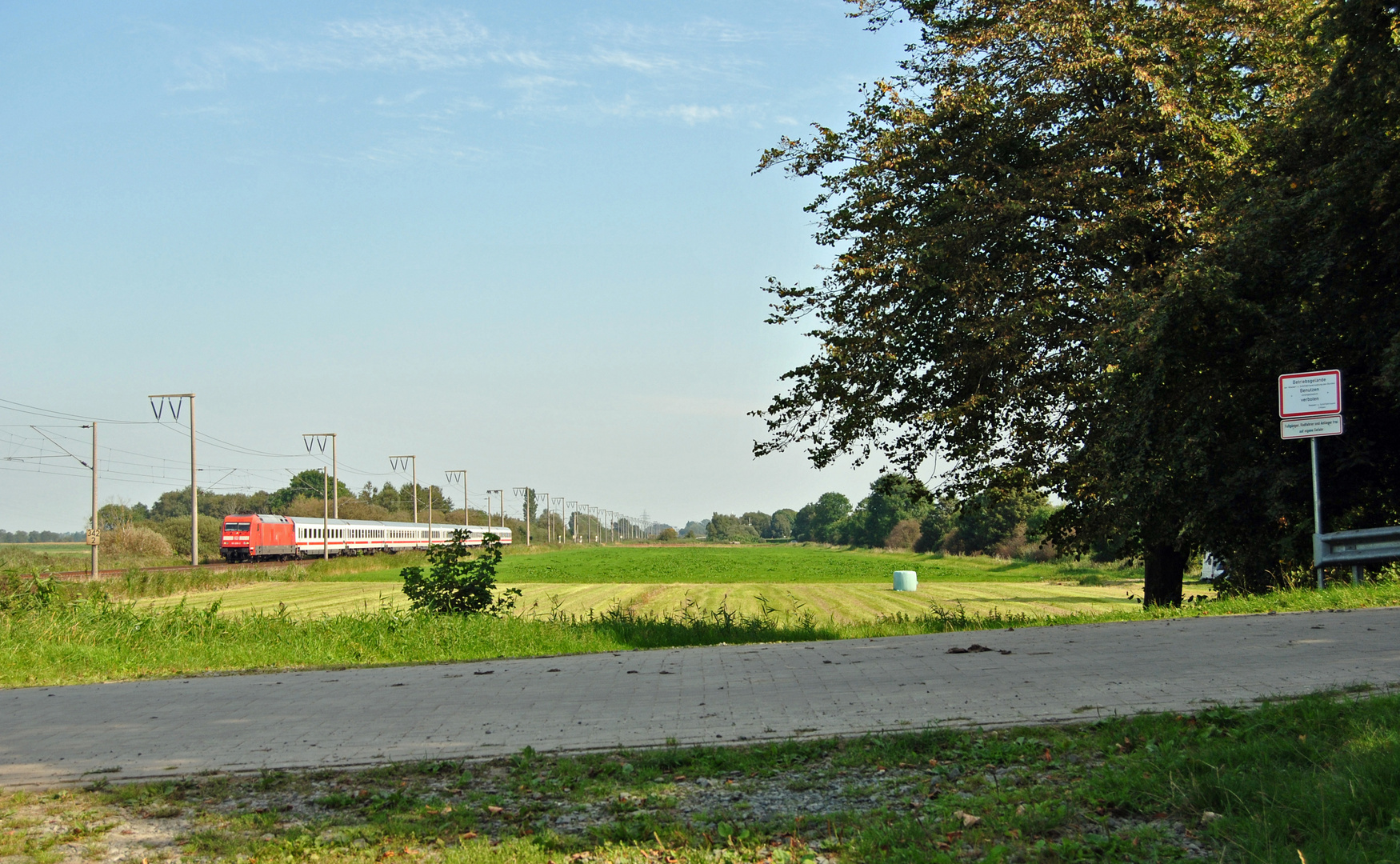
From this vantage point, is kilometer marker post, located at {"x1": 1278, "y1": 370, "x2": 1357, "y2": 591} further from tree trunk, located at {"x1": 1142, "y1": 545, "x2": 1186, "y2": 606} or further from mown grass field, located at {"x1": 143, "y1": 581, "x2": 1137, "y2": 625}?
mown grass field, located at {"x1": 143, "y1": 581, "x2": 1137, "y2": 625}

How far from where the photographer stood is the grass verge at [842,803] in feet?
12.7

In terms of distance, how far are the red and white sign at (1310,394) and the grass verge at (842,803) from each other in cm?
720

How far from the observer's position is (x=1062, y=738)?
5344 millimetres

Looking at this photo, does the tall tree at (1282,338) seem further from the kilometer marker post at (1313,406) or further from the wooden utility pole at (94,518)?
the wooden utility pole at (94,518)

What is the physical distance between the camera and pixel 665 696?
7.38 meters

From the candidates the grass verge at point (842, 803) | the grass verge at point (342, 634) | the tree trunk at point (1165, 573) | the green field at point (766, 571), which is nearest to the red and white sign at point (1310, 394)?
the grass verge at point (342, 634)

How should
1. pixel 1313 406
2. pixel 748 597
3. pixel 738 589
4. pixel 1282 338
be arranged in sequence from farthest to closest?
pixel 738 589, pixel 748 597, pixel 1282 338, pixel 1313 406

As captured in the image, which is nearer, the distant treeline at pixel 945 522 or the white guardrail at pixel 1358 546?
the white guardrail at pixel 1358 546

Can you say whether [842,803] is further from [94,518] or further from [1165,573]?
[94,518]

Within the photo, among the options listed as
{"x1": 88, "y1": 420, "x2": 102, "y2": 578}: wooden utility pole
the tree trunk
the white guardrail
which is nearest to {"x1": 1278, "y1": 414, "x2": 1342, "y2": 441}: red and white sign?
the white guardrail

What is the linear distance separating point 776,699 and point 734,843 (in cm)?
293

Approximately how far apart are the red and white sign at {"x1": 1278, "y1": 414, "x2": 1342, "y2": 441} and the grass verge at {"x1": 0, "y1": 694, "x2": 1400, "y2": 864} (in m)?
7.09

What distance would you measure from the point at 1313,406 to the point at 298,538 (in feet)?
207

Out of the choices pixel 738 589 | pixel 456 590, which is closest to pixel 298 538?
pixel 738 589
